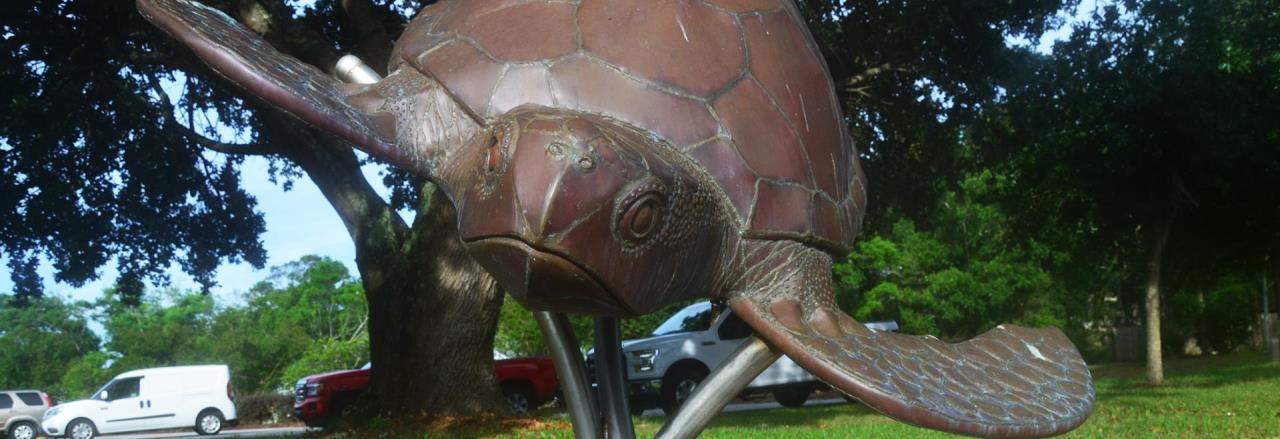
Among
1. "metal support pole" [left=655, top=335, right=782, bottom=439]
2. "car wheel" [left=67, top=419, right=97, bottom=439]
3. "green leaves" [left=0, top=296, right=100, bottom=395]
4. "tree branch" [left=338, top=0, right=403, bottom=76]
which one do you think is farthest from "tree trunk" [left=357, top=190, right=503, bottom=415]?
"green leaves" [left=0, top=296, right=100, bottom=395]

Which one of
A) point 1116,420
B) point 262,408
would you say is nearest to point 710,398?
point 1116,420

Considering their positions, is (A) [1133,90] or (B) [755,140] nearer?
(B) [755,140]

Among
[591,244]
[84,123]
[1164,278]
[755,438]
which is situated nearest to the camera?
[591,244]

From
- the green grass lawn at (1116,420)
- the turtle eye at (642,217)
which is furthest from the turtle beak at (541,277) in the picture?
the green grass lawn at (1116,420)

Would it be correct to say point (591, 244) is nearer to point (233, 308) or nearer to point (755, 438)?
point (755, 438)

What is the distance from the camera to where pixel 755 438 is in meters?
8.32

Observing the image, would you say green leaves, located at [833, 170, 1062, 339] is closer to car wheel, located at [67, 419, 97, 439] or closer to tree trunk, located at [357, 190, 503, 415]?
car wheel, located at [67, 419, 97, 439]

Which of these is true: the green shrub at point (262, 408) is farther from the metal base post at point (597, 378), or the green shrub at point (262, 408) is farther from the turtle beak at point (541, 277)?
the turtle beak at point (541, 277)

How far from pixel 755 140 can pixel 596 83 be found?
1.38ft

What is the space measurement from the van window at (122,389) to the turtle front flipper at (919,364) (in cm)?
1909

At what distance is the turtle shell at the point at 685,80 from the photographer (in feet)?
8.55

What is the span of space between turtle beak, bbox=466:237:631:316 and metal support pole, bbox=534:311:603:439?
78 cm

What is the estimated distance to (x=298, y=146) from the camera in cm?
945

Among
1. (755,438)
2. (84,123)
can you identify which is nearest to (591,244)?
(755,438)
